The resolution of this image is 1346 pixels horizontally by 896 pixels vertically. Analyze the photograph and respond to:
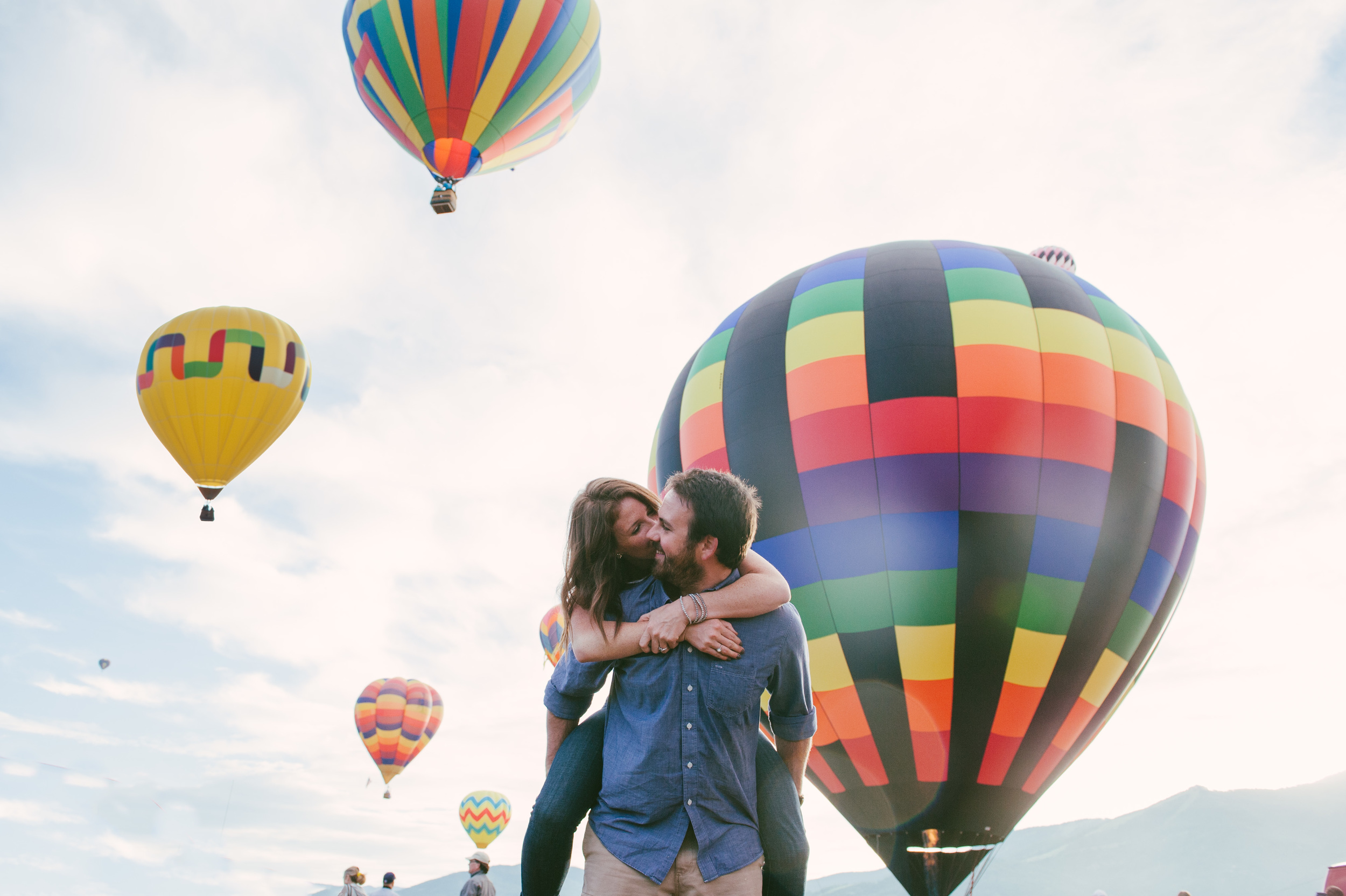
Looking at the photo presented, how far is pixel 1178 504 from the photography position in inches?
323

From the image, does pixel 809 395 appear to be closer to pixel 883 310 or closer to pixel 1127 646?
pixel 883 310

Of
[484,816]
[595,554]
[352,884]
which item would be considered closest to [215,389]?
[352,884]

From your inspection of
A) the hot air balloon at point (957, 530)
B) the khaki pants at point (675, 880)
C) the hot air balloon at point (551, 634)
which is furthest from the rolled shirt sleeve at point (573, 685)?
the hot air balloon at point (551, 634)

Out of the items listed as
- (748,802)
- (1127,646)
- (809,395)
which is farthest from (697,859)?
(1127,646)

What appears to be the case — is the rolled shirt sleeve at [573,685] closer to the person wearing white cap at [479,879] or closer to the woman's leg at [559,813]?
the woman's leg at [559,813]

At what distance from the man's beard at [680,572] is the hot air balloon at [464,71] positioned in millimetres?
11221

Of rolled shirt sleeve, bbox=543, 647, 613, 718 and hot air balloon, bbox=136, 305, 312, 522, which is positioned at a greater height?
hot air balloon, bbox=136, 305, 312, 522

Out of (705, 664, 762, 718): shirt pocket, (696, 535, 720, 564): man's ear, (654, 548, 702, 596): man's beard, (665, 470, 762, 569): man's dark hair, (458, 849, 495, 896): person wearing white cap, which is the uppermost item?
(665, 470, 762, 569): man's dark hair

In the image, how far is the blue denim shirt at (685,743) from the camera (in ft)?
6.24

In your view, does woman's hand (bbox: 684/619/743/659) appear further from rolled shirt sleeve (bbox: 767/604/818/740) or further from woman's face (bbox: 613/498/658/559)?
woman's face (bbox: 613/498/658/559)

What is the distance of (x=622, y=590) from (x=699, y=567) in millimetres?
225

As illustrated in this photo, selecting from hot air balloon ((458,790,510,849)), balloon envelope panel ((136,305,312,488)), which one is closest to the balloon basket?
balloon envelope panel ((136,305,312,488))

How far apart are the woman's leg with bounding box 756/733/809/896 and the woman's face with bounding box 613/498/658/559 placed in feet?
1.80

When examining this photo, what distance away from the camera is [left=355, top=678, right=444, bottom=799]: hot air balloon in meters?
22.8
